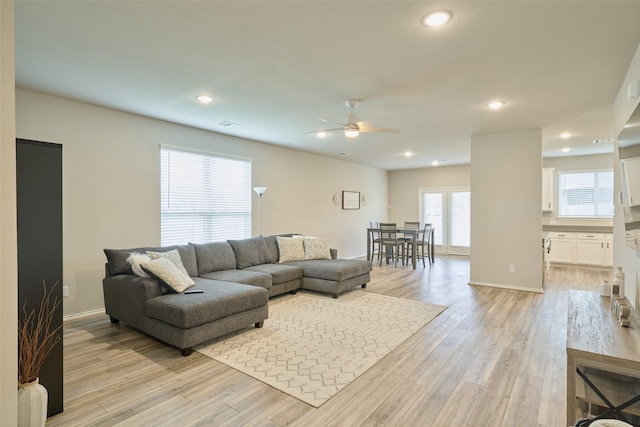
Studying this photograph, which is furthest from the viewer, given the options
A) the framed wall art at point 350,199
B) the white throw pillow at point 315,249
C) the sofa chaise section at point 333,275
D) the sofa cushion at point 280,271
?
the framed wall art at point 350,199

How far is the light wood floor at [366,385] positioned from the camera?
2158 millimetres

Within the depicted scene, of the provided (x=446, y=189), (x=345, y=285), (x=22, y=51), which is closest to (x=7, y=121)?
(x=22, y=51)

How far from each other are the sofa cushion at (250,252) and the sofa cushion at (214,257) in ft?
0.30

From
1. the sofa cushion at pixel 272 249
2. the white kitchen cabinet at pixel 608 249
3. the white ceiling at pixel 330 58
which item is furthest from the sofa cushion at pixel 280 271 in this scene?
the white kitchen cabinet at pixel 608 249

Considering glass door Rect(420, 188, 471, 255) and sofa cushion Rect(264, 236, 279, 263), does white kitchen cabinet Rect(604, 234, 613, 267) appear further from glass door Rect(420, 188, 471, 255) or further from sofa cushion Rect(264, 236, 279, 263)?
sofa cushion Rect(264, 236, 279, 263)

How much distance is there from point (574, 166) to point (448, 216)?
3.22 metres

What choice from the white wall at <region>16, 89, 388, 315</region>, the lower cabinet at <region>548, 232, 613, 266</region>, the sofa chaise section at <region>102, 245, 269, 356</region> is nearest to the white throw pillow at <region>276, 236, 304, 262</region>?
the white wall at <region>16, 89, 388, 315</region>

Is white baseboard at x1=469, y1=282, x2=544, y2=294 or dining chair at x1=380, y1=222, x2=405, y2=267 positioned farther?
dining chair at x1=380, y1=222, x2=405, y2=267

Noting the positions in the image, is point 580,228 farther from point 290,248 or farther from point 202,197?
point 202,197

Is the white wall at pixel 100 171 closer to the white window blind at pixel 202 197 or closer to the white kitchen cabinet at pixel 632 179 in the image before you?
the white window blind at pixel 202 197

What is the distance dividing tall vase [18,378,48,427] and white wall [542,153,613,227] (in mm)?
9230

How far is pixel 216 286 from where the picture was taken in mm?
3740

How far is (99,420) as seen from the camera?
212 cm

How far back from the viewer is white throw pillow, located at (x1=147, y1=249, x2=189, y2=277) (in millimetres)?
3896
